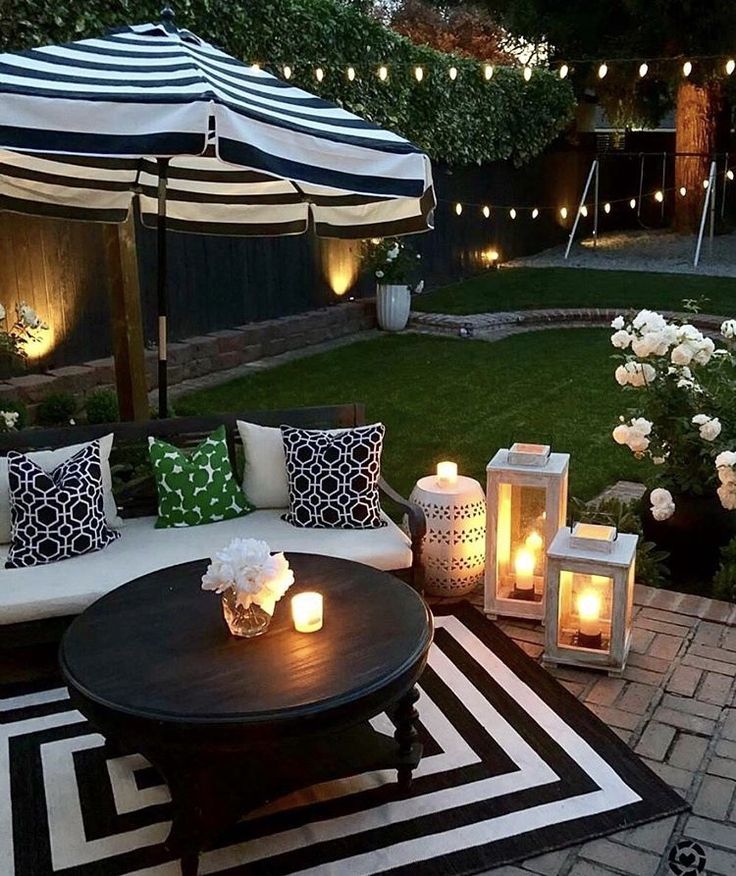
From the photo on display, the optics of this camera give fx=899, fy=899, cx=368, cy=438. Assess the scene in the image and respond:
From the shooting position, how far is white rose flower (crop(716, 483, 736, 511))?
3.65m

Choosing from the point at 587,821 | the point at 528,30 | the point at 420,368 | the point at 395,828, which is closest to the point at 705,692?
the point at 587,821

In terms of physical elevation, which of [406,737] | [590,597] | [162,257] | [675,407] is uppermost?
[162,257]

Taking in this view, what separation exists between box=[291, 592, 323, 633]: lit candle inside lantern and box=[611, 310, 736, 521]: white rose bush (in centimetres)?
183

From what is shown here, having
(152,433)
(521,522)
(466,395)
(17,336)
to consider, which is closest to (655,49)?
(466,395)

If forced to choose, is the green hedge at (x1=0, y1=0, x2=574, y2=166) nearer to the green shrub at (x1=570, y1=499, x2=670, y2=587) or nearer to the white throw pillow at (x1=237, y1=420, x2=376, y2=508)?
the white throw pillow at (x1=237, y1=420, x2=376, y2=508)

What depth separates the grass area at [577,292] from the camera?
10195mm

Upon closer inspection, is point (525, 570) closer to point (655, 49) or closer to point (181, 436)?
point (181, 436)

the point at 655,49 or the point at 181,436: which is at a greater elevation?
the point at 655,49

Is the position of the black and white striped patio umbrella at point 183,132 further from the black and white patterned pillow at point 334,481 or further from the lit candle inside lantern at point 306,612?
the lit candle inside lantern at point 306,612

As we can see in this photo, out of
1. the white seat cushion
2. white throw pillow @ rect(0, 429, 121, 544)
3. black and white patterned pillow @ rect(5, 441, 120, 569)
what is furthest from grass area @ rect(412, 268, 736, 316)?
black and white patterned pillow @ rect(5, 441, 120, 569)

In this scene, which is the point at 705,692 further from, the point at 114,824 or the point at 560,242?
the point at 560,242

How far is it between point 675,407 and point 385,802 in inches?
89.7

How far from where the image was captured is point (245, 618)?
2.57 m

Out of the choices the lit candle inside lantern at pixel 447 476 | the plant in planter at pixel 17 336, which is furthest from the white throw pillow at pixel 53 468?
the plant in planter at pixel 17 336
